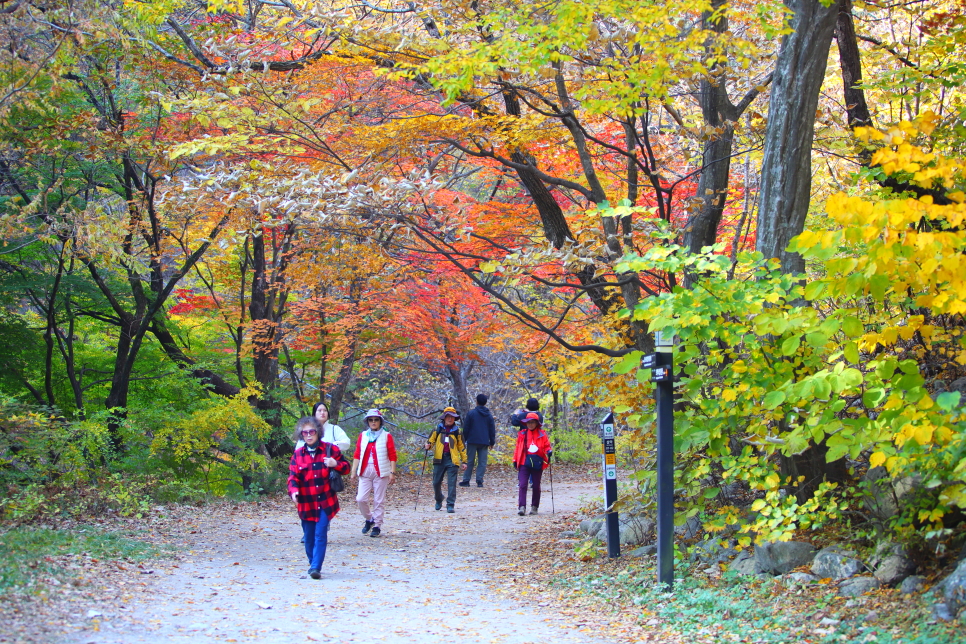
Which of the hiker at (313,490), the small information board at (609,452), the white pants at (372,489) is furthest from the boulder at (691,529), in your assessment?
the white pants at (372,489)

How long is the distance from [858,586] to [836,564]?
344 mm

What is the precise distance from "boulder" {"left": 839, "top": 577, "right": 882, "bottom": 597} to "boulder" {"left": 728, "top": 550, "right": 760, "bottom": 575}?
→ 2.98ft

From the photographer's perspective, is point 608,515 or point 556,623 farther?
point 608,515

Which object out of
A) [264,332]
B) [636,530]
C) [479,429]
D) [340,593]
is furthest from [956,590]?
[264,332]

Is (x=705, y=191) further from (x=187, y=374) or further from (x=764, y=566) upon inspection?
(x=187, y=374)

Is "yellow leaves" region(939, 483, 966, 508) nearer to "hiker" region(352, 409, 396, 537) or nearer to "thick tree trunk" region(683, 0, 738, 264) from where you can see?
"thick tree trunk" region(683, 0, 738, 264)

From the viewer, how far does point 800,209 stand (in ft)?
22.6

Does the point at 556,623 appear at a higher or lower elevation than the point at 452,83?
lower

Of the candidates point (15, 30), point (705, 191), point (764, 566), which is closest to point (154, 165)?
point (15, 30)

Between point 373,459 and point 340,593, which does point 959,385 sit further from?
point 373,459

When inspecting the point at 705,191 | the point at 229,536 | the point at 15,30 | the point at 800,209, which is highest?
the point at 15,30

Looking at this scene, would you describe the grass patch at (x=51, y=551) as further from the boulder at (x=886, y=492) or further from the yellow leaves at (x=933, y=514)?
the boulder at (x=886, y=492)

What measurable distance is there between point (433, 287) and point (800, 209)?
35.6ft

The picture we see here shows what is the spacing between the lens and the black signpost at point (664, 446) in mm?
6219
